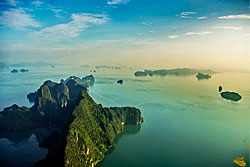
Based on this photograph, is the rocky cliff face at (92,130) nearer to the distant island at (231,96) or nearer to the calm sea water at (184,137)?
the calm sea water at (184,137)

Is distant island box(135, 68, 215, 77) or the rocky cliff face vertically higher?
distant island box(135, 68, 215, 77)

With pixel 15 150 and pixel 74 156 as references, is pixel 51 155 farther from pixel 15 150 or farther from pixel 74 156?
pixel 15 150

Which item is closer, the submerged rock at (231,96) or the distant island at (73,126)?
the distant island at (73,126)

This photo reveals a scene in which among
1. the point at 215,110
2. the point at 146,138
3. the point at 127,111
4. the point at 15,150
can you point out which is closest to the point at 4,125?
the point at 15,150

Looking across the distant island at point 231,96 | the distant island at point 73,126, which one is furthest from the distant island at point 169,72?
the distant island at point 73,126

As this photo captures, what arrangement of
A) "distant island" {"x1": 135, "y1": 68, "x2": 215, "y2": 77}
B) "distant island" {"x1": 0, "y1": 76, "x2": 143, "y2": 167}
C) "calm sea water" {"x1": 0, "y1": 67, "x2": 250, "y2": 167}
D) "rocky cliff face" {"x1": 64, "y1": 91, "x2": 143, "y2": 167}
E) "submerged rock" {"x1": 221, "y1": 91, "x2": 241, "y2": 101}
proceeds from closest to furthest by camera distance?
1. "distant island" {"x1": 0, "y1": 76, "x2": 143, "y2": 167}
2. "rocky cliff face" {"x1": 64, "y1": 91, "x2": 143, "y2": 167}
3. "calm sea water" {"x1": 0, "y1": 67, "x2": 250, "y2": 167}
4. "submerged rock" {"x1": 221, "y1": 91, "x2": 241, "y2": 101}
5. "distant island" {"x1": 135, "y1": 68, "x2": 215, "y2": 77}

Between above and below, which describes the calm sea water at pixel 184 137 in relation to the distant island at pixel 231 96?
below

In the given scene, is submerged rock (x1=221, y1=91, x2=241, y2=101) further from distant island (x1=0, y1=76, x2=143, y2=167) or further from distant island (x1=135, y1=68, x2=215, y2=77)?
distant island (x1=135, y1=68, x2=215, y2=77)

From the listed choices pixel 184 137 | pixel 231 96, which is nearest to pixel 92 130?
pixel 184 137

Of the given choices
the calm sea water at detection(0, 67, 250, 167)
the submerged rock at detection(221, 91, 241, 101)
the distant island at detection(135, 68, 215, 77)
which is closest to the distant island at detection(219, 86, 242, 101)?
the submerged rock at detection(221, 91, 241, 101)
